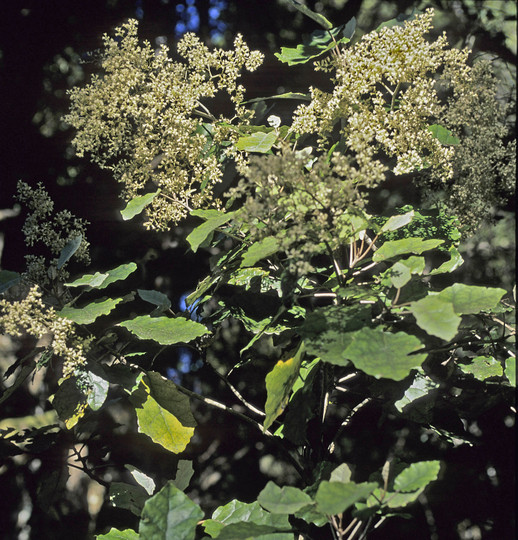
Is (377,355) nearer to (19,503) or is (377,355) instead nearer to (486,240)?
(486,240)

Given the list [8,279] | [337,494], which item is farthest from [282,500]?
[8,279]

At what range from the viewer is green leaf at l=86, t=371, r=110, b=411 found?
80 cm

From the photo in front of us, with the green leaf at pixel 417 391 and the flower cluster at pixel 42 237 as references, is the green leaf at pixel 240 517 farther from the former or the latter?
the flower cluster at pixel 42 237

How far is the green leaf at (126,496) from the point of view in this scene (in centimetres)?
87

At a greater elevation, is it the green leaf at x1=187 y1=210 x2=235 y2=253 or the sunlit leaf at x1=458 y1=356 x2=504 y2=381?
the green leaf at x1=187 y1=210 x2=235 y2=253

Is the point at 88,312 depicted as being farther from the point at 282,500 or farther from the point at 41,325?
the point at 282,500

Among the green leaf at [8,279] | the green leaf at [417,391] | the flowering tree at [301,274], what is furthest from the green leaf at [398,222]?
the green leaf at [8,279]

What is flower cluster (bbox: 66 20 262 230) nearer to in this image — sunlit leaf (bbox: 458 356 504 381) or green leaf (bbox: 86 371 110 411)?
green leaf (bbox: 86 371 110 411)

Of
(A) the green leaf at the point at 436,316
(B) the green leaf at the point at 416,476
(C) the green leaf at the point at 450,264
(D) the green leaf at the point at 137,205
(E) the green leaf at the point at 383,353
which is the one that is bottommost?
(B) the green leaf at the point at 416,476

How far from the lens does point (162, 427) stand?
2.77ft

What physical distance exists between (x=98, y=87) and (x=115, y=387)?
619 millimetres

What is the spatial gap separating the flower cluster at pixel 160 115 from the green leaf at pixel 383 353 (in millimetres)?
374

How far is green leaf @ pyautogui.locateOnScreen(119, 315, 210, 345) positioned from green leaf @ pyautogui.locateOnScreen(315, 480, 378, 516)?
0.96 ft

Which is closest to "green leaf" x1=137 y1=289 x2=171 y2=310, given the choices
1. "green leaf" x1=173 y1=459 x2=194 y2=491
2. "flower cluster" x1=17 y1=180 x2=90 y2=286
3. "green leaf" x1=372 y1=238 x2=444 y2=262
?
"flower cluster" x1=17 y1=180 x2=90 y2=286
